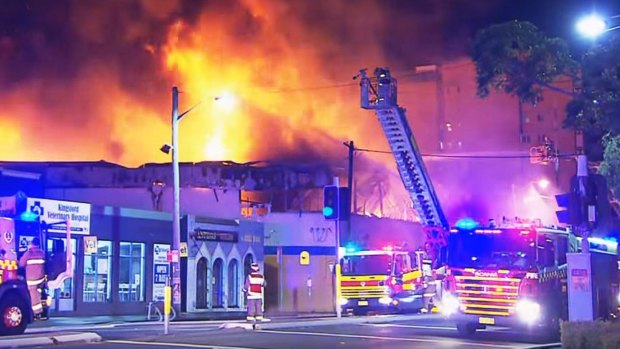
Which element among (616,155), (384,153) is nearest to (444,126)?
(384,153)

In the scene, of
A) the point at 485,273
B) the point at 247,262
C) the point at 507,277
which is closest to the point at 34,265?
the point at 485,273

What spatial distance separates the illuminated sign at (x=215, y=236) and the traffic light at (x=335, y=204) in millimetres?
10241

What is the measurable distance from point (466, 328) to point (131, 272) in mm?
15435

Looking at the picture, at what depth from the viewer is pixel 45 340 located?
53.5ft

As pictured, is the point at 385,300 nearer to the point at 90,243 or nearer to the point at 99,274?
the point at 99,274

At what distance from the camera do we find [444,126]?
193ft

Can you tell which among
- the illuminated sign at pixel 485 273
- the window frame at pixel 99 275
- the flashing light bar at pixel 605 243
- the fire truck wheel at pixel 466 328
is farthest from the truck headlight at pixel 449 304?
the window frame at pixel 99 275

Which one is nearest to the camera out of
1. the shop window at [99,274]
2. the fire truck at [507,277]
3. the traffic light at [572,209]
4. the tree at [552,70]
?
the traffic light at [572,209]

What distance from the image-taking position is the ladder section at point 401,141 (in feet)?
82.5

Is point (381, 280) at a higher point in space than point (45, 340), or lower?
higher

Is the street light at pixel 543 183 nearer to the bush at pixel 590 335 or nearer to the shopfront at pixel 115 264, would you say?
the shopfront at pixel 115 264

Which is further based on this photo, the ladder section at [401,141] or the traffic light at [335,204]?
the ladder section at [401,141]

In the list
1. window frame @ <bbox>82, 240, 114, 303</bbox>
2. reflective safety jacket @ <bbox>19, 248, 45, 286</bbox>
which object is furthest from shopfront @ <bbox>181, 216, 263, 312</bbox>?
reflective safety jacket @ <bbox>19, 248, 45, 286</bbox>

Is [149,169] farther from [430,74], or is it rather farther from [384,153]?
[430,74]
